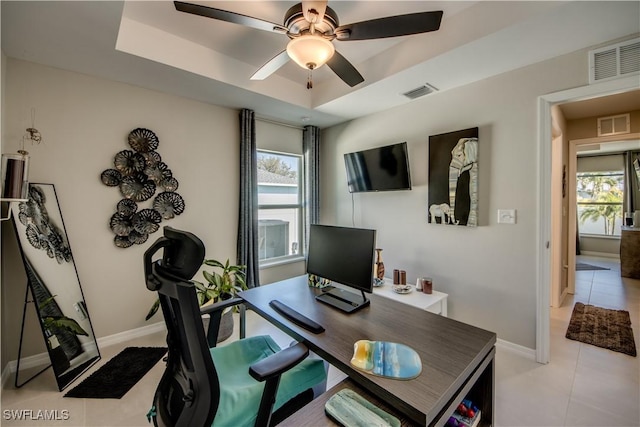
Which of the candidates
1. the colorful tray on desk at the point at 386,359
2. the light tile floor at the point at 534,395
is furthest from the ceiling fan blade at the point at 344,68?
the light tile floor at the point at 534,395

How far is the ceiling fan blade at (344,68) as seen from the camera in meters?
1.91

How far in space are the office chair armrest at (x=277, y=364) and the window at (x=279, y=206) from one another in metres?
2.77

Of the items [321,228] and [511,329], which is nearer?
[321,228]

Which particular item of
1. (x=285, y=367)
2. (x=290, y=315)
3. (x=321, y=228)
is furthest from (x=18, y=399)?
(x=321, y=228)

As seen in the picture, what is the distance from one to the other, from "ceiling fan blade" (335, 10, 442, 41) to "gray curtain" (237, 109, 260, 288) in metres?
1.95

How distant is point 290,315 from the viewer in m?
1.44

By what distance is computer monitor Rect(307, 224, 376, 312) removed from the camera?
154cm

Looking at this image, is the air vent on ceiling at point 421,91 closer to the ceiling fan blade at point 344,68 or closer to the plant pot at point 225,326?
the ceiling fan blade at point 344,68

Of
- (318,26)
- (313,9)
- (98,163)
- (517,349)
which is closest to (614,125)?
(517,349)

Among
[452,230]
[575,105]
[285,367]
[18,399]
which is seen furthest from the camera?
[575,105]

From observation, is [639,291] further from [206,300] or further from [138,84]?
[138,84]

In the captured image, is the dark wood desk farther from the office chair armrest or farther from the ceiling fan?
the ceiling fan

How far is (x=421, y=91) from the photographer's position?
2.82 metres

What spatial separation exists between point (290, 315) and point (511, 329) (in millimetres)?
2191
